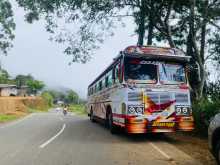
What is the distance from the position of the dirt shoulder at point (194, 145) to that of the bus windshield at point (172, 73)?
2.35 m

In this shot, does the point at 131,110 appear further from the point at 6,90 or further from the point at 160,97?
the point at 6,90

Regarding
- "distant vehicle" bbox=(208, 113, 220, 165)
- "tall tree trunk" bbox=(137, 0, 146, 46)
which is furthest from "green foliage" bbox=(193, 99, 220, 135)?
"tall tree trunk" bbox=(137, 0, 146, 46)

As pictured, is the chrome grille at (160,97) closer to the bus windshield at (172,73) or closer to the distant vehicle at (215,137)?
the bus windshield at (172,73)

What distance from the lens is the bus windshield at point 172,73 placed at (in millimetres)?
16234

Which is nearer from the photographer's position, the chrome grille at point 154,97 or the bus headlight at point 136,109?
the bus headlight at point 136,109

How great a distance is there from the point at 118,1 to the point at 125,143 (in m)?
11.6

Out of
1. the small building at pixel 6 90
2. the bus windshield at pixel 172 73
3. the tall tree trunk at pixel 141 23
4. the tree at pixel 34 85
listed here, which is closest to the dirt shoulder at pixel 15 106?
the small building at pixel 6 90

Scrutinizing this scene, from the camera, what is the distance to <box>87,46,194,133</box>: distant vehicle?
15.5 meters

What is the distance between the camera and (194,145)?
48.3 feet

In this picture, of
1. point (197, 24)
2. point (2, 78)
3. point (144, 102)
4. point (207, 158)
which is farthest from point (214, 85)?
point (2, 78)

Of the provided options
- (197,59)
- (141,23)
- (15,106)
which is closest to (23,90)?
(15,106)


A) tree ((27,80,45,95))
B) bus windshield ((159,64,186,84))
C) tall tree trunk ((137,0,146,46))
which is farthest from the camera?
tree ((27,80,45,95))

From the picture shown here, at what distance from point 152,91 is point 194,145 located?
2.56m

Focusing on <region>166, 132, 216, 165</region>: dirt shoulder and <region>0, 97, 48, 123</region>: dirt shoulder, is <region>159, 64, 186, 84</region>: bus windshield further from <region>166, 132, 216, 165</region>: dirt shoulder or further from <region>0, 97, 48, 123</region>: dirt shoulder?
<region>0, 97, 48, 123</region>: dirt shoulder
